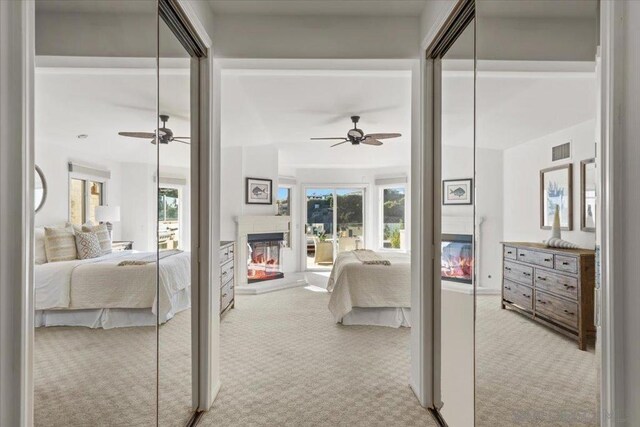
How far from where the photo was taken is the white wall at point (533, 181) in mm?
937

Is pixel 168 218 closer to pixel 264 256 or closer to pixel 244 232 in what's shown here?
pixel 244 232

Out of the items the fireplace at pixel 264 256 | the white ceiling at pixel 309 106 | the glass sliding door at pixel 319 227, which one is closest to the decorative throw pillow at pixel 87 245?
the white ceiling at pixel 309 106

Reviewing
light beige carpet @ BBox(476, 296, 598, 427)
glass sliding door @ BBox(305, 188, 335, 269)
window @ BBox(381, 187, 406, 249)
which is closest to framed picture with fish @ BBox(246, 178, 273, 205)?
glass sliding door @ BBox(305, 188, 335, 269)

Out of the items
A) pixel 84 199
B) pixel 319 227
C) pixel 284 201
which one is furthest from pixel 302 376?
pixel 319 227

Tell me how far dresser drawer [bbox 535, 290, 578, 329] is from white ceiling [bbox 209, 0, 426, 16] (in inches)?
75.1

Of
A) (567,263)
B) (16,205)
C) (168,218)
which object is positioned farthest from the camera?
(168,218)

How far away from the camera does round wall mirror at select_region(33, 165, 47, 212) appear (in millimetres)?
855

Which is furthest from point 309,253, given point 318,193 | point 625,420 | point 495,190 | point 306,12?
point 625,420

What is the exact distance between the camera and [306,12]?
2.29 m

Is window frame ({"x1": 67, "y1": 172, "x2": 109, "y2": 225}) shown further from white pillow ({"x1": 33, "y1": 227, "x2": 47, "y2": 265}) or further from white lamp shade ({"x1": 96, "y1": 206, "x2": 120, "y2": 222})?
white pillow ({"x1": 33, "y1": 227, "x2": 47, "y2": 265})

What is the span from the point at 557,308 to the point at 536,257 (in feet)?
0.64

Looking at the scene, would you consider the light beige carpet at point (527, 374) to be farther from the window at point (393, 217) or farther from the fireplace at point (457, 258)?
the window at point (393, 217)

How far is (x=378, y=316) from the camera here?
3986mm

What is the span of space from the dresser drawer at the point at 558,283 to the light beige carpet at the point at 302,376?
0.44ft
